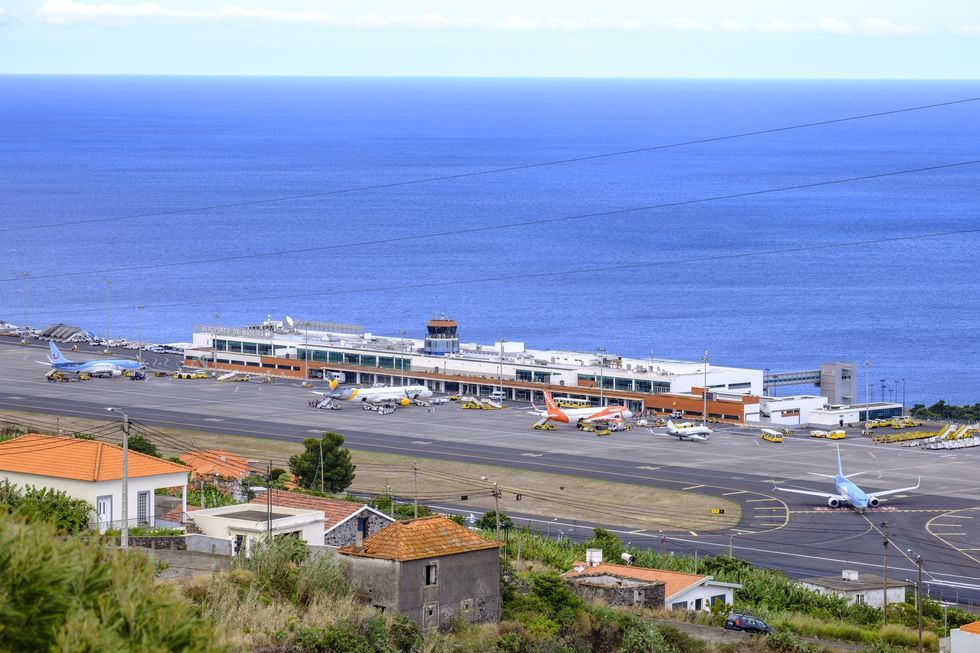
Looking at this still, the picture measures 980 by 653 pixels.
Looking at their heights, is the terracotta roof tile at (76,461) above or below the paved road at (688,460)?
above

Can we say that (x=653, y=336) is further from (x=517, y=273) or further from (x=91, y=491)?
(x=91, y=491)

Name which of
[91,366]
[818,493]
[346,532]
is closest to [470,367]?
[91,366]

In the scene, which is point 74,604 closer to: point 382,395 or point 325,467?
point 325,467

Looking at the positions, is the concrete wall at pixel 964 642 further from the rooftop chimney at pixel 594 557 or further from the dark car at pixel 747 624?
the rooftop chimney at pixel 594 557

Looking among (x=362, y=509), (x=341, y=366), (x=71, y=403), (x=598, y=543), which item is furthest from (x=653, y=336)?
(x=362, y=509)

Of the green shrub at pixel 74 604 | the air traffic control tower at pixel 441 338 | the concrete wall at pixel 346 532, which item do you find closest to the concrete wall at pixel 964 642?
the concrete wall at pixel 346 532

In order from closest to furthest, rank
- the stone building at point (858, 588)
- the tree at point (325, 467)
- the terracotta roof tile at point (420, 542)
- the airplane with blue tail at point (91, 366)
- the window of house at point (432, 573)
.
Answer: the terracotta roof tile at point (420, 542) → the window of house at point (432, 573) → the stone building at point (858, 588) → the tree at point (325, 467) → the airplane with blue tail at point (91, 366)
